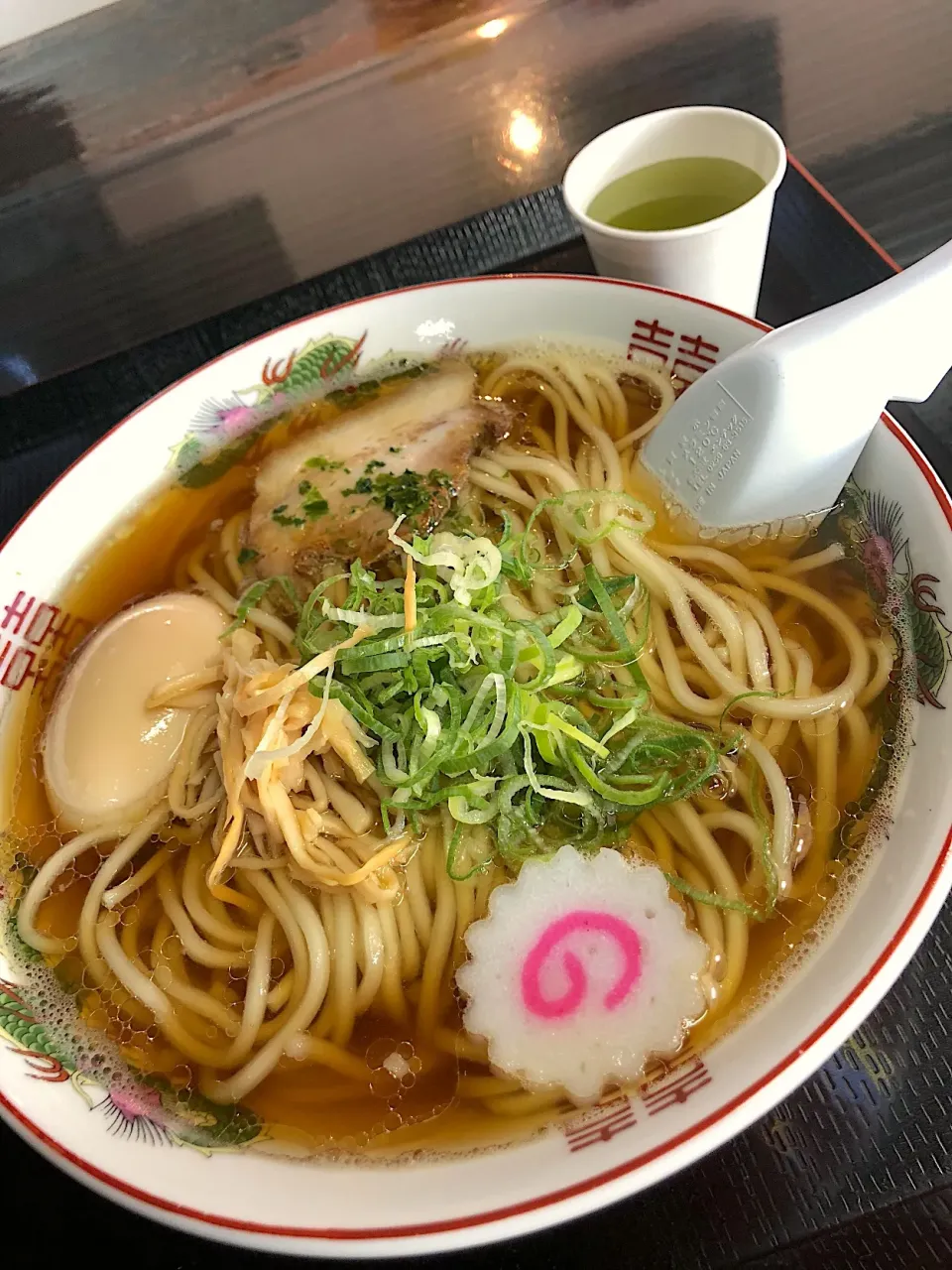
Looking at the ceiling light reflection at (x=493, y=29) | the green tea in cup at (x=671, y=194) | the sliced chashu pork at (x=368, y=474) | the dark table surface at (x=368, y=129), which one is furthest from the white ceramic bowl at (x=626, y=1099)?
the ceiling light reflection at (x=493, y=29)

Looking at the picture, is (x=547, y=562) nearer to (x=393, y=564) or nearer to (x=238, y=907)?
(x=393, y=564)

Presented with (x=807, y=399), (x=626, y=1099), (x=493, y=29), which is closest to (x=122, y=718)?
(x=626, y=1099)

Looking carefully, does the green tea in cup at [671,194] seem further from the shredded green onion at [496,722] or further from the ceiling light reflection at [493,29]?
the ceiling light reflection at [493,29]

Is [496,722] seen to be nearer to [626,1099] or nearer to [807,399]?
[626,1099]

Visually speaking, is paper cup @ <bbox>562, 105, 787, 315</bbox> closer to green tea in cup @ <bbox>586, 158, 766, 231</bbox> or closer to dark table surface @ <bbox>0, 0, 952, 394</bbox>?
green tea in cup @ <bbox>586, 158, 766, 231</bbox>

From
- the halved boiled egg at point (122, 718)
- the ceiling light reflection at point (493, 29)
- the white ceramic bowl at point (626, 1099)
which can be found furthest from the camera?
the ceiling light reflection at point (493, 29)

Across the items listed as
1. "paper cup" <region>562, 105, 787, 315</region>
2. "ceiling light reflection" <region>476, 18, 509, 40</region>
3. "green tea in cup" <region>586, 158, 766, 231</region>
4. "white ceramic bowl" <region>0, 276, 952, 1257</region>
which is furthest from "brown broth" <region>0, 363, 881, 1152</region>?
"ceiling light reflection" <region>476, 18, 509, 40</region>
